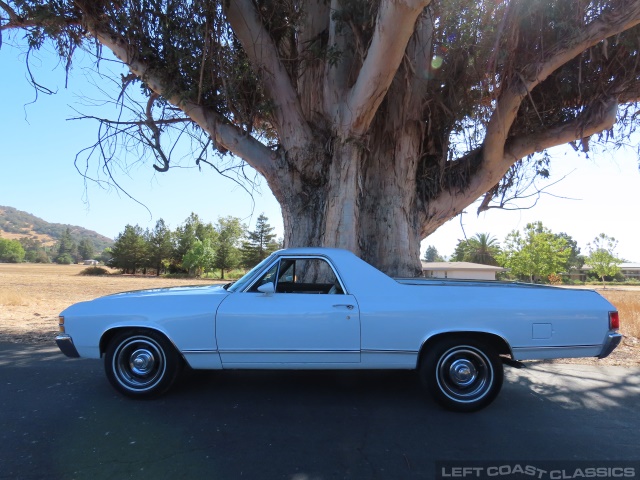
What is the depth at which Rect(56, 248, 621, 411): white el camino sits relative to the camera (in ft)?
13.9

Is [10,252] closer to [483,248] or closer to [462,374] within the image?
[483,248]

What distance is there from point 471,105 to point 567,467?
8.25 m

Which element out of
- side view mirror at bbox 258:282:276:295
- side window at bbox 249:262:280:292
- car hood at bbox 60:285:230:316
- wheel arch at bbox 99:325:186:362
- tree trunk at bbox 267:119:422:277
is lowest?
wheel arch at bbox 99:325:186:362

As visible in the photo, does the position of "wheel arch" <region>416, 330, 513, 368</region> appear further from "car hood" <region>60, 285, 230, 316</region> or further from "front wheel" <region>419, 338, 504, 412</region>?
"car hood" <region>60, 285, 230, 316</region>

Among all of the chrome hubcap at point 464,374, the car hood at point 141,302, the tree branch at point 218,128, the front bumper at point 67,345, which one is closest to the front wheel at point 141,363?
the car hood at point 141,302

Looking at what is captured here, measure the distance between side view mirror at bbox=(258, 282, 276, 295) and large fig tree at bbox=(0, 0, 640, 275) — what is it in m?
3.13

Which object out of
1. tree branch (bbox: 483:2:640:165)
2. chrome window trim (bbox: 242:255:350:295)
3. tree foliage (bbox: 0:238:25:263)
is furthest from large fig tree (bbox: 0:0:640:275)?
tree foliage (bbox: 0:238:25:263)

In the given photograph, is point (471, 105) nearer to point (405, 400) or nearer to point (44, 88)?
point (405, 400)

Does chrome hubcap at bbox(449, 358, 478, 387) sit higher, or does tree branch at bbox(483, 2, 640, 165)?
tree branch at bbox(483, 2, 640, 165)

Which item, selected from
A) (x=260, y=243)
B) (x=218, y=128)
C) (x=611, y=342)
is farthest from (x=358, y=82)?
(x=260, y=243)

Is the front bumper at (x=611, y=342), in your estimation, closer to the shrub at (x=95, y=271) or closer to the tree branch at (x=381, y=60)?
Answer: the tree branch at (x=381, y=60)

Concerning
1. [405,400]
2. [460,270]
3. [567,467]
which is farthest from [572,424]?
[460,270]

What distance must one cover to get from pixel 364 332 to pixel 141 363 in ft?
7.74

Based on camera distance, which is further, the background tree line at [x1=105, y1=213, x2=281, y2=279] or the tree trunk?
the background tree line at [x1=105, y1=213, x2=281, y2=279]
